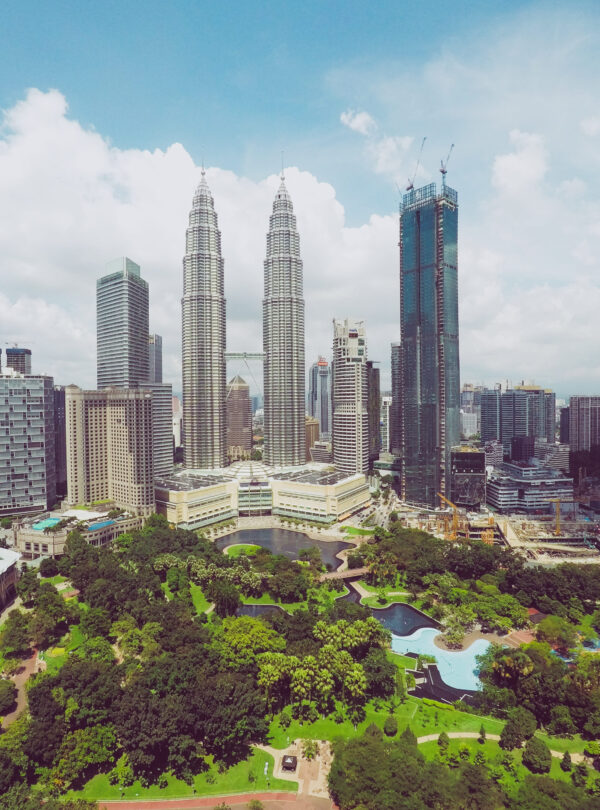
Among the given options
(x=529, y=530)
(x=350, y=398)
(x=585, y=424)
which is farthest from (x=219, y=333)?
(x=585, y=424)

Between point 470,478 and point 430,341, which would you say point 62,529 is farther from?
point 430,341

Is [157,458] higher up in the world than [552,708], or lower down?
higher up

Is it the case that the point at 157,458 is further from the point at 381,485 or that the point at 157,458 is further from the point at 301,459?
the point at 381,485

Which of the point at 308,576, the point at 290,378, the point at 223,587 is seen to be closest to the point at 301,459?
the point at 290,378

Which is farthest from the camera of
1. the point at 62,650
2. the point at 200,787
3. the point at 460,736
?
the point at 62,650

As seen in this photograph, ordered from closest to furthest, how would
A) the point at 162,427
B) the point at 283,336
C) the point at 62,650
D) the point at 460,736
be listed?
the point at 460,736, the point at 62,650, the point at 283,336, the point at 162,427

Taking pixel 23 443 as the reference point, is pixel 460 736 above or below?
below

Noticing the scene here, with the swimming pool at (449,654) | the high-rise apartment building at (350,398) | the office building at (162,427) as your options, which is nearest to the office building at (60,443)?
the office building at (162,427)

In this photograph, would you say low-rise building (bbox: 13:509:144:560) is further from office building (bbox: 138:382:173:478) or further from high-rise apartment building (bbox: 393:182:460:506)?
high-rise apartment building (bbox: 393:182:460:506)
